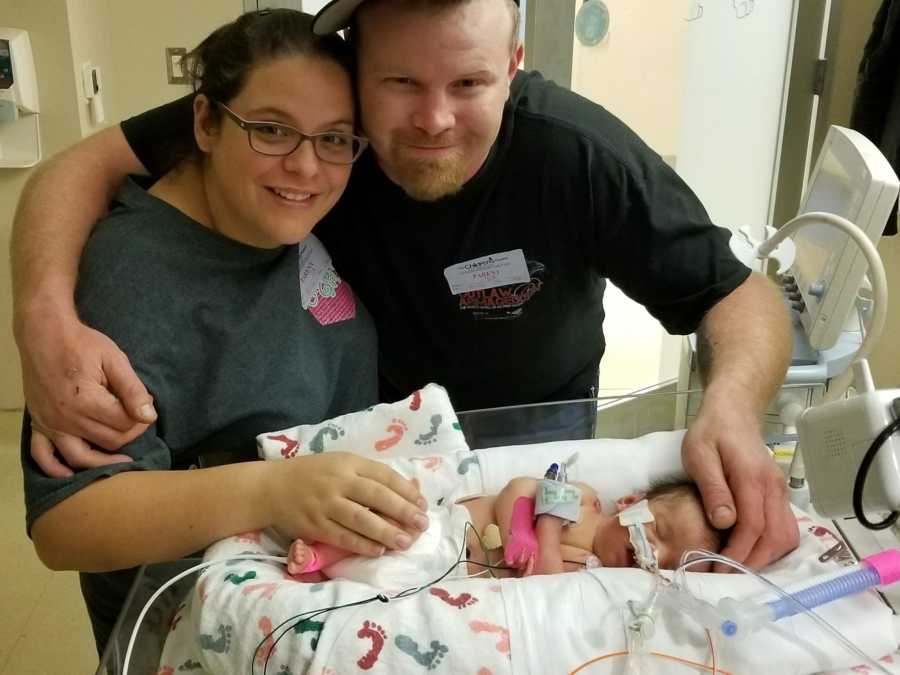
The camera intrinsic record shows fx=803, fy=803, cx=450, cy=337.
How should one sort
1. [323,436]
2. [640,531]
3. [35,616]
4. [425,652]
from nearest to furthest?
[425,652] < [640,531] < [323,436] < [35,616]

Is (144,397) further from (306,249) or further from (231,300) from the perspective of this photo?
(306,249)

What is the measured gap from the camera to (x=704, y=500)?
1.03 meters

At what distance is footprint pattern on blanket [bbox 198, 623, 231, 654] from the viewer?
2.68ft

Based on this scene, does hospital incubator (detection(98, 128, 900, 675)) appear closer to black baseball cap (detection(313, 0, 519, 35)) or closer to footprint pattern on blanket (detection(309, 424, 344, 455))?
footprint pattern on blanket (detection(309, 424, 344, 455))

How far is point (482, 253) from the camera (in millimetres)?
1352

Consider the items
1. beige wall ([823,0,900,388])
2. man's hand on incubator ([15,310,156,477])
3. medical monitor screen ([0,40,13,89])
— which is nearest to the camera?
man's hand on incubator ([15,310,156,477])

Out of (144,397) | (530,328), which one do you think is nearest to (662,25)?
(530,328)

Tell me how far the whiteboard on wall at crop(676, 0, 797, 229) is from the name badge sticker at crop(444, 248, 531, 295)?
203 cm

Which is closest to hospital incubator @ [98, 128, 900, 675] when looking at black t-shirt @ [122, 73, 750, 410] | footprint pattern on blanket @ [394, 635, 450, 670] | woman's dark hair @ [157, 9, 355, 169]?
footprint pattern on blanket @ [394, 635, 450, 670]

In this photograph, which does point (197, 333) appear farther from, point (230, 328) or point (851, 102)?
point (851, 102)

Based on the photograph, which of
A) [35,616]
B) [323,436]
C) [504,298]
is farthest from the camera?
[35,616]

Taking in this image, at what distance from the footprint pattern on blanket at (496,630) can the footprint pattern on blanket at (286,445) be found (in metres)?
0.40

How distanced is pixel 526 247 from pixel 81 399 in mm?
733

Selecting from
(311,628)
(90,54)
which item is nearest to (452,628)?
(311,628)
